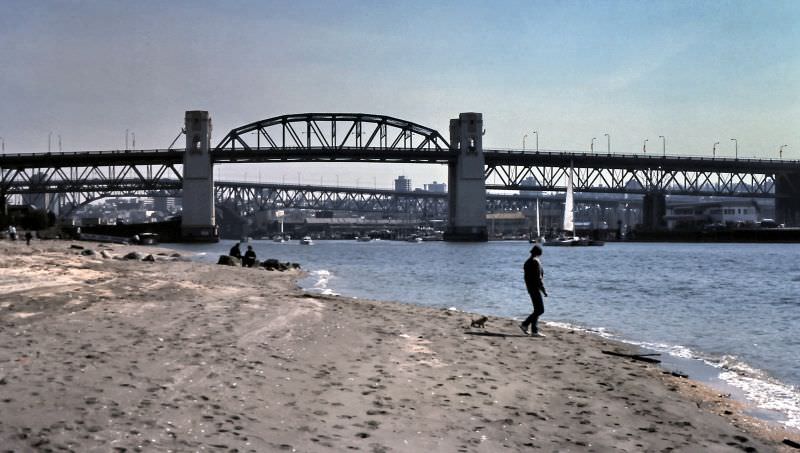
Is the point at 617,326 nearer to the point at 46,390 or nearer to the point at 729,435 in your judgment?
the point at 729,435

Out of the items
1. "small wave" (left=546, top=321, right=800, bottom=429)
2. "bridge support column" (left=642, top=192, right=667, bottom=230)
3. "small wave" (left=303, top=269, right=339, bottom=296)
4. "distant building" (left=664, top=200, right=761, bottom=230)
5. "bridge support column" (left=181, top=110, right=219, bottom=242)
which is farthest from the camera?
"bridge support column" (left=642, top=192, right=667, bottom=230)

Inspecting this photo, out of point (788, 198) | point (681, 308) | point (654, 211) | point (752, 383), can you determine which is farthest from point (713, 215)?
point (752, 383)

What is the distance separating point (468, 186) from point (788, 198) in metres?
81.9

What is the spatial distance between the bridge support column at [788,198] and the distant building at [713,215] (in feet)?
31.3

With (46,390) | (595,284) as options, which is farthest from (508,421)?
(595,284)

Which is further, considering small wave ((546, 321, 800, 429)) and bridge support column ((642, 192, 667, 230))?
bridge support column ((642, 192, 667, 230))

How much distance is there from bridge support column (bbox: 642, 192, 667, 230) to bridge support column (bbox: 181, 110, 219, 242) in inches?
3920

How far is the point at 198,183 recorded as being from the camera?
163 m

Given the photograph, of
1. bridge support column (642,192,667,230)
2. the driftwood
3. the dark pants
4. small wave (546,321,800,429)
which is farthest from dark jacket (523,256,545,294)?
bridge support column (642,192,667,230)

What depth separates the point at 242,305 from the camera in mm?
21094

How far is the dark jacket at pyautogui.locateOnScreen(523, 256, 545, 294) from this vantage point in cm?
1900

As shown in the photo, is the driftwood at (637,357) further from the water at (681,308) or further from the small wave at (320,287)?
the small wave at (320,287)

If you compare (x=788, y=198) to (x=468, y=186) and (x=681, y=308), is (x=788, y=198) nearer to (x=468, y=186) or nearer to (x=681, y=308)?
(x=468, y=186)

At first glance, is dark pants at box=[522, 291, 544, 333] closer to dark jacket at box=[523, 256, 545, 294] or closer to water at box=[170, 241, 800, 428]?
dark jacket at box=[523, 256, 545, 294]
